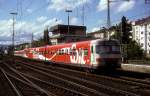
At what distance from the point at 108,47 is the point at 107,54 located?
0.67 meters

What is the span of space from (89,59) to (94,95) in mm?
13385

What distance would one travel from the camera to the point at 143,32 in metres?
168

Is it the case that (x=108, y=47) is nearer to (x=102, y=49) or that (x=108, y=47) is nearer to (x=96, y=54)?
(x=102, y=49)

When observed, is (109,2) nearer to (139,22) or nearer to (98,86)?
(98,86)

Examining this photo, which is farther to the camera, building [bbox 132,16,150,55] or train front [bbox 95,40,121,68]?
building [bbox 132,16,150,55]

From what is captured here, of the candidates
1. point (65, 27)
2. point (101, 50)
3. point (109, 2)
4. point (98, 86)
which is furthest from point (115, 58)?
point (65, 27)

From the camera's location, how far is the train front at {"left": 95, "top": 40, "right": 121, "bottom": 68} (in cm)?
2881

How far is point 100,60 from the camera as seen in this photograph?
28734mm

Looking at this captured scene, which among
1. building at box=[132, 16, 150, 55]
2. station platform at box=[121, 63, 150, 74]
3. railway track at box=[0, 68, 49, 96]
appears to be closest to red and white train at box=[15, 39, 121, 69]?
station platform at box=[121, 63, 150, 74]

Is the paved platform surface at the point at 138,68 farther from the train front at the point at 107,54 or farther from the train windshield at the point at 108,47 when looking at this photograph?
the train front at the point at 107,54

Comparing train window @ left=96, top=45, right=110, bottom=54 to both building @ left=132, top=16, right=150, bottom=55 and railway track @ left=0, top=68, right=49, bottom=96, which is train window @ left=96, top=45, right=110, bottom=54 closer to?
railway track @ left=0, top=68, right=49, bottom=96

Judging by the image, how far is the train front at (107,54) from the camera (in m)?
28.8

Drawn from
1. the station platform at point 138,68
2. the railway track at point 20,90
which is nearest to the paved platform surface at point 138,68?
the station platform at point 138,68

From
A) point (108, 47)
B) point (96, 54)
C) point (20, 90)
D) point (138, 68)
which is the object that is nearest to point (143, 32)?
point (138, 68)
